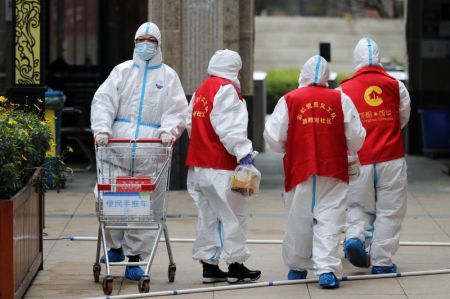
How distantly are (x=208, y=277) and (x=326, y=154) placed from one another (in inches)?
53.7

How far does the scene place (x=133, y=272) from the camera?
29.6ft

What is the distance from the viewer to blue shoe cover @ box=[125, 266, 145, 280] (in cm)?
900

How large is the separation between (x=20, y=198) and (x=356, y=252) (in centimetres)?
279

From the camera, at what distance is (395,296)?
8375 mm

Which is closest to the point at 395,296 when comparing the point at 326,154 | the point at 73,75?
the point at 326,154

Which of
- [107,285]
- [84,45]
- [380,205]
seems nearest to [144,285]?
[107,285]

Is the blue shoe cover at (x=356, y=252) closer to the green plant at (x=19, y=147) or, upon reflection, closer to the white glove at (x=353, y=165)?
the white glove at (x=353, y=165)

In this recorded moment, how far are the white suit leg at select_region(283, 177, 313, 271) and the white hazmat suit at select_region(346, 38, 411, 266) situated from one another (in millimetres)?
609

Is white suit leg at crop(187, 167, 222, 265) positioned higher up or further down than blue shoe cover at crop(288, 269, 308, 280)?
higher up

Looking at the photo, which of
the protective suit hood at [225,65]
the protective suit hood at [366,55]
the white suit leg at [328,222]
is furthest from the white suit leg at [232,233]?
the protective suit hood at [366,55]

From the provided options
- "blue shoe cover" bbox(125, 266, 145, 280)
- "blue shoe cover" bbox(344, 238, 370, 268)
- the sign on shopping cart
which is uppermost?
the sign on shopping cart

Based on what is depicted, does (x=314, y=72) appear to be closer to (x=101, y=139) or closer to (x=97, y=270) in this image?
(x=101, y=139)

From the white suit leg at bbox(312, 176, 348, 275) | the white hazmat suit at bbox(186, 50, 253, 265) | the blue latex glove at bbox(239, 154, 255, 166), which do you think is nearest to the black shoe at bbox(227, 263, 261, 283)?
the white hazmat suit at bbox(186, 50, 253, 265)

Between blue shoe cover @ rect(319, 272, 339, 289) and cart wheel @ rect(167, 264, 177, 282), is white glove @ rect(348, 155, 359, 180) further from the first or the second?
cart wheel @ rect(167, 264, 177, 282)
